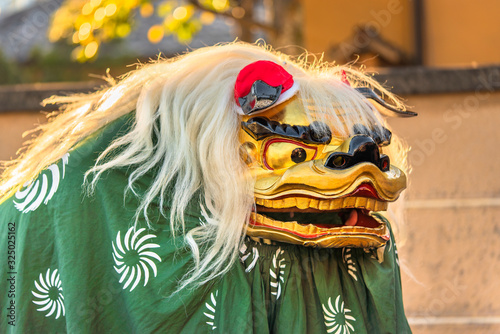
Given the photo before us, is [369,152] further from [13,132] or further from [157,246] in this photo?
[13,132]

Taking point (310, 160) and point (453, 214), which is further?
point (453, 214)

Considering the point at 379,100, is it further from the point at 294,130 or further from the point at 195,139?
the point at 195,139

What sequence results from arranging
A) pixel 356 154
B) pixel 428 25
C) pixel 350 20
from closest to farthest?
pixel 356 154, pixel 428 25, pixel 350 20

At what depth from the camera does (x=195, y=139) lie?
1.40 m

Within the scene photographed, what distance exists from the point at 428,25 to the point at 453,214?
1.82 meters

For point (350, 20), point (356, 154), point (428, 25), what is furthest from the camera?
point (350, 20)

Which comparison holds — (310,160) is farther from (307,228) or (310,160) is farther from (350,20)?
(350,20)

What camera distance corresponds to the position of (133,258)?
1.29m

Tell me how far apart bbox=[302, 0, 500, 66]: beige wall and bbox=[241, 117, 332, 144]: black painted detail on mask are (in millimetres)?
2123

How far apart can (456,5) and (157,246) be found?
2980mm

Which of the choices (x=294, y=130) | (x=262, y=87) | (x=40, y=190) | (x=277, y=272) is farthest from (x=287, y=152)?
(x=40, y=190)

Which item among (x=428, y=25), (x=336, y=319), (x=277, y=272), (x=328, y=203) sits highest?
(x=428, y=25)

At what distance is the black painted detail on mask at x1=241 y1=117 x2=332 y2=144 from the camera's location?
1.30m

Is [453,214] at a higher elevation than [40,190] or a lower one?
higher
